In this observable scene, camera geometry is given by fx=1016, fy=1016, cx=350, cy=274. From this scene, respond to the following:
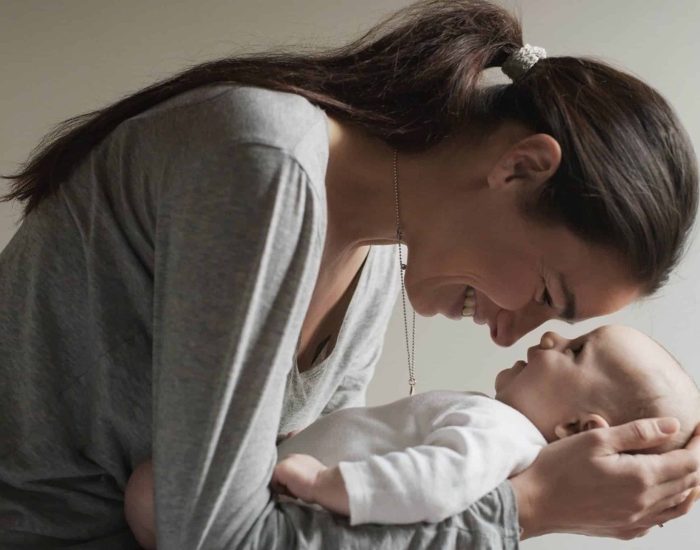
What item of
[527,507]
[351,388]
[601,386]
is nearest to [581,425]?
[601,386]

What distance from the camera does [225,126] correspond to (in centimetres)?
104

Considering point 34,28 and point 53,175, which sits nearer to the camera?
point 53,175

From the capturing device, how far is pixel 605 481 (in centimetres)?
121

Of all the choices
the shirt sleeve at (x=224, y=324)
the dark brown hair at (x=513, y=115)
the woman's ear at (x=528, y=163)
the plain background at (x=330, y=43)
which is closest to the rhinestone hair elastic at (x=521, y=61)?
the dark brown hair at (x=513, y=115)

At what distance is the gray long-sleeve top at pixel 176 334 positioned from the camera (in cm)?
103

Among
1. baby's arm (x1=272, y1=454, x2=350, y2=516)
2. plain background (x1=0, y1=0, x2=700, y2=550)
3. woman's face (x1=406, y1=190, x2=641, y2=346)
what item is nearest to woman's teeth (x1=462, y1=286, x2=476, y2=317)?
woman's face (x1=406, y1=190, x2=641, y2=346)

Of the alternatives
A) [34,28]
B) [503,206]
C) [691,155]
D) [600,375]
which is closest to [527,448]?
[600,375]

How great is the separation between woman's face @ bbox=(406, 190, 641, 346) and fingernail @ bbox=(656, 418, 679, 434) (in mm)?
154

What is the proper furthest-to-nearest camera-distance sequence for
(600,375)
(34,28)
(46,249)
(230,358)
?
(34,28), (600,375), (46,249), (230,358)

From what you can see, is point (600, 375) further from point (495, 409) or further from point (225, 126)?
point (225, 126)

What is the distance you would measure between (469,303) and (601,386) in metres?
0.22

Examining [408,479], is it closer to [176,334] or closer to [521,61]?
[176,334]

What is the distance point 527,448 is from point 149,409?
46 cm

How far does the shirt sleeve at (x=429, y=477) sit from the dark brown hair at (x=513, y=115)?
292mm
